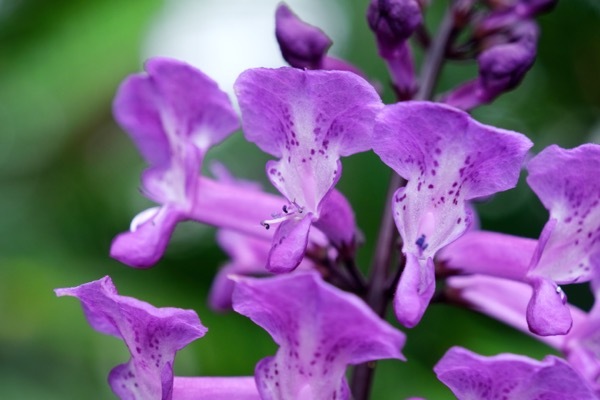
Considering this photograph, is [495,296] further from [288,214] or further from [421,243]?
[288,214]

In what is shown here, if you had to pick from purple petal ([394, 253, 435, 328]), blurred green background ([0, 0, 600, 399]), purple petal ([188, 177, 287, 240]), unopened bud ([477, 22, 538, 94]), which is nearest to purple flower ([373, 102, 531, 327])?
purple petal ([394, 253, 435, 328])

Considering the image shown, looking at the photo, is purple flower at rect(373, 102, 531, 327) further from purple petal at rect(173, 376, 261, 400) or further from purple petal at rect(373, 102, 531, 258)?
purple petal at rect(173, 376, 261, 400)

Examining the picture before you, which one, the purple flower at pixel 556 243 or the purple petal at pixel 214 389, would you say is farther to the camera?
the purple petal at pixel 214 389

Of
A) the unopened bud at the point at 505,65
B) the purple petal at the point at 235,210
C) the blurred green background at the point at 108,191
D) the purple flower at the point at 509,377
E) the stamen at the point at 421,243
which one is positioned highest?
the unopened bud at the point at 505,65

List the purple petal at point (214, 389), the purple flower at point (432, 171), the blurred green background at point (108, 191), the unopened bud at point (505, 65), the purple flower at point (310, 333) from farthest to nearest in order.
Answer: the blurred green background at point (108, 191)
the unopened bud at point (505, 65)
the purple petal at point (214, 389)
the purple flower at point (432, 171)
the purple flower at point (310, 333)

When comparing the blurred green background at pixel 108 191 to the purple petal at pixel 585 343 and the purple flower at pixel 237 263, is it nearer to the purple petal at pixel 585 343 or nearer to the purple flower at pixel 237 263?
the purple flower at pixel 237 263

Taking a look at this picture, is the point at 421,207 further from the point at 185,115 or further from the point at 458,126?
the point at 185,115

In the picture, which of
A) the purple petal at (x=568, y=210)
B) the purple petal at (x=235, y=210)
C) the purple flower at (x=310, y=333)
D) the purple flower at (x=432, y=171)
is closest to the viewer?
the purple flower at (x=310, y=333)

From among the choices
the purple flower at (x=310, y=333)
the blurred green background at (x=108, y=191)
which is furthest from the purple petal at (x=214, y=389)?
the blurred green background at (x=108, y=191)

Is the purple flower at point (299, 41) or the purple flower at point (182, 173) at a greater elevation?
the purple flower at point (299, 41)
